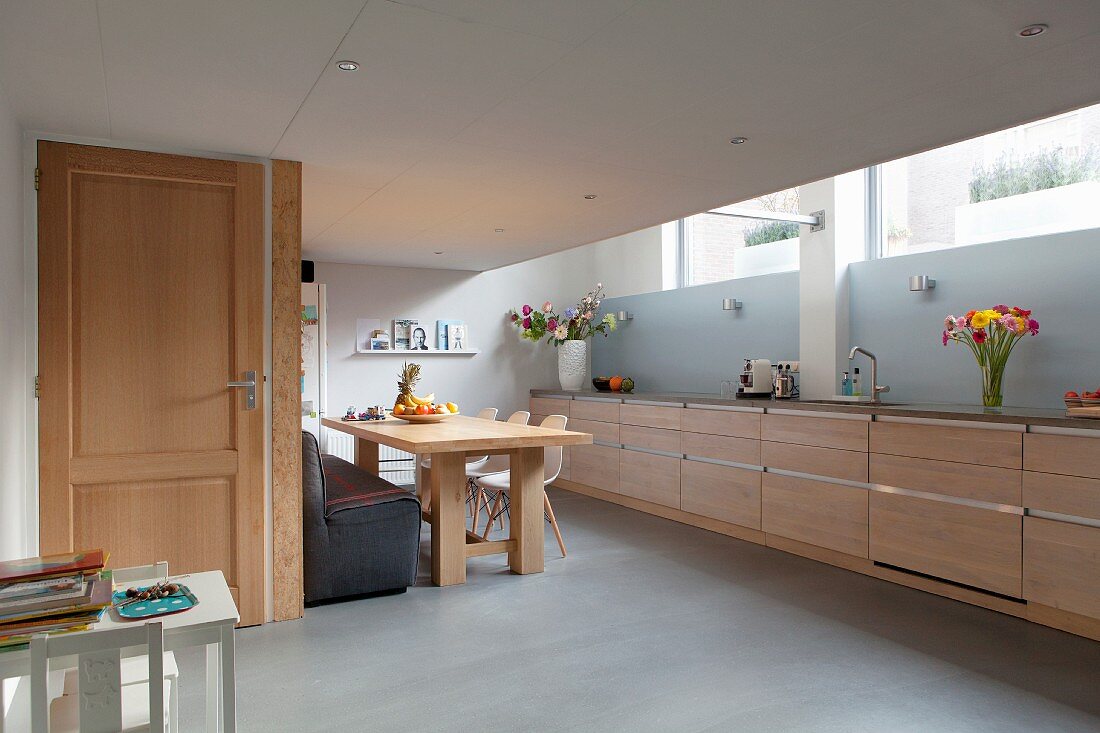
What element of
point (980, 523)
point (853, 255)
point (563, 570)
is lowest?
point (563, 570)

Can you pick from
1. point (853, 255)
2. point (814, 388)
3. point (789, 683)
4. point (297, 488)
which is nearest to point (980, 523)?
point (789, 683)

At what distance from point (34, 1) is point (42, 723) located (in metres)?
1.79

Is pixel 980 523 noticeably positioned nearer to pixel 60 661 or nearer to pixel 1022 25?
pixel 1022 25

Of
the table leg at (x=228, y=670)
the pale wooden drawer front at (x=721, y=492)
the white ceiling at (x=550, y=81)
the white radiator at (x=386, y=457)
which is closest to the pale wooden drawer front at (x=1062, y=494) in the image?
the white ceiling at (x=550, y=81)

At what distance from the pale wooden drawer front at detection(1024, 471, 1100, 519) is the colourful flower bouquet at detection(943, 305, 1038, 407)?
857 mm

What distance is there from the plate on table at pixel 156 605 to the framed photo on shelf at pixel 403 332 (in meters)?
5.59

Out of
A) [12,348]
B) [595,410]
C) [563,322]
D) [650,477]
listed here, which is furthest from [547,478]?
[563,322]

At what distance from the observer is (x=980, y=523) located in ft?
12.0

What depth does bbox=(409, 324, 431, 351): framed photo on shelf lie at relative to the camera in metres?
7.58

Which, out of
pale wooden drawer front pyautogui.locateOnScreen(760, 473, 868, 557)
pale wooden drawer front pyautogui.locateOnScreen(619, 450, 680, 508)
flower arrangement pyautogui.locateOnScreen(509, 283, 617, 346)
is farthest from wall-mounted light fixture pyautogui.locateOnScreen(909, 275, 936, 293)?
flower arrangement pyautogui.locateOnScreen(509, 283, 617, 346)

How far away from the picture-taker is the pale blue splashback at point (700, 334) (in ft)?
19.5

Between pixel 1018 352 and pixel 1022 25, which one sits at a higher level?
pixel 1022 25

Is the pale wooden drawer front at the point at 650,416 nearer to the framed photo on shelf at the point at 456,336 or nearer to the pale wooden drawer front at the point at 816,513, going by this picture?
the pale wooden drawer front at the point at 816,513

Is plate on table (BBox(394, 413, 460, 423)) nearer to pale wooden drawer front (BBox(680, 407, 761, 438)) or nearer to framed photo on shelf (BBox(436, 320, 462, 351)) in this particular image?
pale wooden drawer front (BBox(680, 407, 761, 438))
